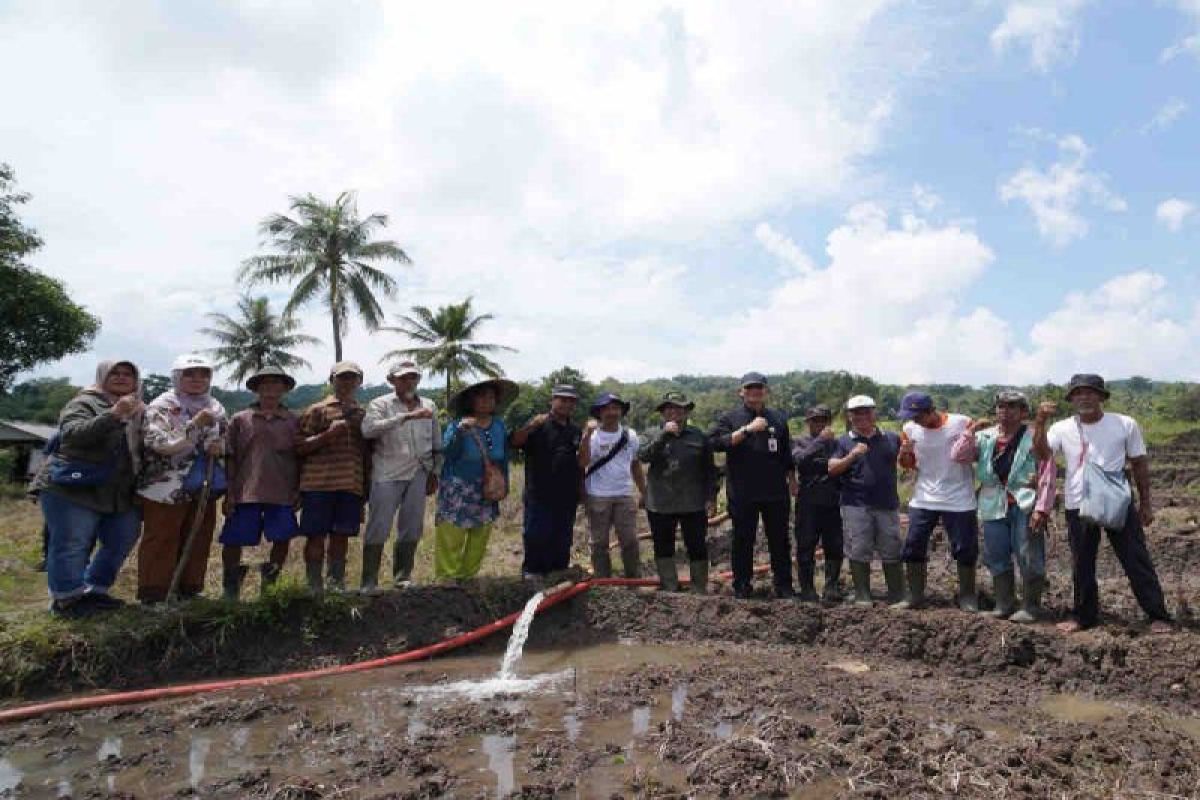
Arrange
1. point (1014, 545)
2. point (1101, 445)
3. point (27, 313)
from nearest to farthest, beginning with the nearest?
point (1101, 445)
point (1014, 545)
point (27, 313)

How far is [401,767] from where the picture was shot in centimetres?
404

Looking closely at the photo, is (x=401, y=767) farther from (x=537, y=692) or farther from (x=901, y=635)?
(x=901, y=635)

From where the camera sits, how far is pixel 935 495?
6.32 meters

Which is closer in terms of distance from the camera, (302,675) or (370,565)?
(302,675)

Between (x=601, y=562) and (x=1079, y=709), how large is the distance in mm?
3763

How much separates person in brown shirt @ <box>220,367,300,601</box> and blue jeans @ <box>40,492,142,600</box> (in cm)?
65

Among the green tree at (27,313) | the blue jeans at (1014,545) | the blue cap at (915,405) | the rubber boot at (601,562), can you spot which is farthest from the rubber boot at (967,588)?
the green tree at (27,313)

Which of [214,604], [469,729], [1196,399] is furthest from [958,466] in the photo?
[1196,399]

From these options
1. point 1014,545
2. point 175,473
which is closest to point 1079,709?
point 1014,545

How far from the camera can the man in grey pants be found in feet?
20.3

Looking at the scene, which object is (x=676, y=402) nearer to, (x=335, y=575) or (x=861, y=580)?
(x=861, y=580)

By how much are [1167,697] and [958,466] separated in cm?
206

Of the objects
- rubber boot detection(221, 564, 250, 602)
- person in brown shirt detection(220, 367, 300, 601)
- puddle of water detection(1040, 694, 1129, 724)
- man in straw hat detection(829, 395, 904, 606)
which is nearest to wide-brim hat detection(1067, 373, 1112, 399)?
man in straw hat detection(829, 395, 904, 606)

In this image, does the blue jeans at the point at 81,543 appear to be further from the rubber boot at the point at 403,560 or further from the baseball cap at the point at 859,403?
the baseball cap at the point at 859,403
